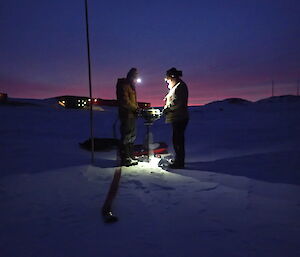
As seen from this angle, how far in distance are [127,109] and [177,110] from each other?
4.33ft

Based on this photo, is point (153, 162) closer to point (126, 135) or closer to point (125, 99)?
point (126, 135)

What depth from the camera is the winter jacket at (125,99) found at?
586 cm

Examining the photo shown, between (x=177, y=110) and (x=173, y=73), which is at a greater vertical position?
(x=173, y=73)

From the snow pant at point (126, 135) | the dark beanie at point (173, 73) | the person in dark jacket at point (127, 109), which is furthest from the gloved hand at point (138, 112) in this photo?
the dark beanie at point (173, 73)

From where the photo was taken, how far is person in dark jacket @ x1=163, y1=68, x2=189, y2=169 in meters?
5.54

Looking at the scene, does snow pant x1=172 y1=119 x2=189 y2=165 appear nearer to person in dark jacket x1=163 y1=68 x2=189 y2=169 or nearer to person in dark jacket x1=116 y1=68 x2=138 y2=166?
person in dark jacket x1=163 y1=68 x2=189 y2=169

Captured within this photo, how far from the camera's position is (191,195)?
3658 millimetres

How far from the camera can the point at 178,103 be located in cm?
553

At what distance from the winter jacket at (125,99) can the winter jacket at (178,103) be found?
988mm

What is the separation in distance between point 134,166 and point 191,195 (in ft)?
7.99

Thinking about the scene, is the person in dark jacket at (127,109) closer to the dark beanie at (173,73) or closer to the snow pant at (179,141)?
the dark beanie at (173,73)

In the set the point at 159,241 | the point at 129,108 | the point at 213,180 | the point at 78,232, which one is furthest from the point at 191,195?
the point at 129,108

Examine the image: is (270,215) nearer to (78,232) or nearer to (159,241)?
(159,241)

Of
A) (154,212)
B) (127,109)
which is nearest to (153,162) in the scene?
(127,109)
